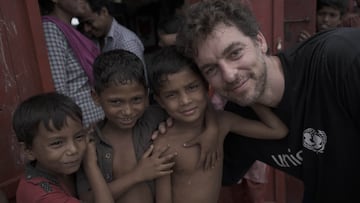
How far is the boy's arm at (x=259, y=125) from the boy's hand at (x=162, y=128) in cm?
26

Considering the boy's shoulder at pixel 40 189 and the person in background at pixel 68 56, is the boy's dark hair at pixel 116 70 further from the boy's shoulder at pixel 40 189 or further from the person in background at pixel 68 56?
the person in background at pixel 68 56

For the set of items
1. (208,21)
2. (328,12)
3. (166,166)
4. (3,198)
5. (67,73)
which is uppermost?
(208,21)

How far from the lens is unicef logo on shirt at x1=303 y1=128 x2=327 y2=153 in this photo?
1.73 metres

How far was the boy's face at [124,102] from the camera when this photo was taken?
6.10 ft

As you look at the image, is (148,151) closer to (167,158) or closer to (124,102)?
(167,158)

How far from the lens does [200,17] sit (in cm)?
179

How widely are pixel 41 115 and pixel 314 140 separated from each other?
3.85 ft

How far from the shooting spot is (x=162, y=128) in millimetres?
1979

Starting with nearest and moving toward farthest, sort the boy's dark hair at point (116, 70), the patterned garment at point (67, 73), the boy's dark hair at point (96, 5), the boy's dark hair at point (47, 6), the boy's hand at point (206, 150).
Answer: the boy's dark hair at point (116, 70)
the boy's hand at point (206, 150)
the patterned garment at point (67, 73)
the boy's dark hair at point (47, 6)
the boy's dark hair at point (96, 5)

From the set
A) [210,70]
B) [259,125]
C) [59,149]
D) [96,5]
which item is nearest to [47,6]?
[96,5]

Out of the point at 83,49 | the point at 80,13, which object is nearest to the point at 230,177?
the point at 83,49

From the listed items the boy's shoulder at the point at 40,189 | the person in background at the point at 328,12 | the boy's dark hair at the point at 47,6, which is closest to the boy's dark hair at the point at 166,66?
the boy's shoulder at the point at 40,189

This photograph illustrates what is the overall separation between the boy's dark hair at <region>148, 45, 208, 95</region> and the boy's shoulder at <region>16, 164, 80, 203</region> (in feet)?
2.02

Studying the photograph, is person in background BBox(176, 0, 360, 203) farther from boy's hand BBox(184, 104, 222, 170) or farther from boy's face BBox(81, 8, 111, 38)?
boy's face BBox(81, 8, 111, 38)
